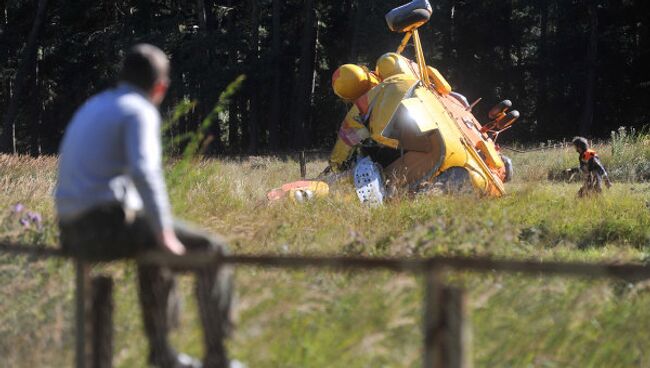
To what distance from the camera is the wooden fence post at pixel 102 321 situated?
3338 mm

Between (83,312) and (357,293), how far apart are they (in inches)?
85.2

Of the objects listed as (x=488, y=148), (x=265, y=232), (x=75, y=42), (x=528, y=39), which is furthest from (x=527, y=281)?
(x=528, y=39)

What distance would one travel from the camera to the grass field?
3.98 m

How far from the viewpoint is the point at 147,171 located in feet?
10.3

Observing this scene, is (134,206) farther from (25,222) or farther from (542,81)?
(542,81)

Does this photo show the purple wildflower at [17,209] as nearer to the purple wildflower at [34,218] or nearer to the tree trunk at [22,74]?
the purple wildflower at [34,218]

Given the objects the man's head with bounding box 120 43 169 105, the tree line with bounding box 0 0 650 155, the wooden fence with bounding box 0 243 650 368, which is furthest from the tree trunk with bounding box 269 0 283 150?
the wooden fence with bounding box 0 243 650 368

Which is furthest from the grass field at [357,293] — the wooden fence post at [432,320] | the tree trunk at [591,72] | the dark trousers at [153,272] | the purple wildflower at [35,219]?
the tree trunk at [591,72]

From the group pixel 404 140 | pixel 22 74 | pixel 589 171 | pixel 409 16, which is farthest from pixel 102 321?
pixel 22 74

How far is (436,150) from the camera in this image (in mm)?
11766

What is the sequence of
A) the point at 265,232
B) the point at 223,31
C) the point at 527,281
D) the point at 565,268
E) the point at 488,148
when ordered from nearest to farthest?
1. the point at 565,268
2. the point at 527,281
3. the point at 265,232
4. the point at 488,148
5. the point at 223,31

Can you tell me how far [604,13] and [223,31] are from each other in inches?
688

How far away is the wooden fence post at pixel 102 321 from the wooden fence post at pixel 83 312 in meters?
0.02

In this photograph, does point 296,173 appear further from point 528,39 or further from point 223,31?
point 528,39
